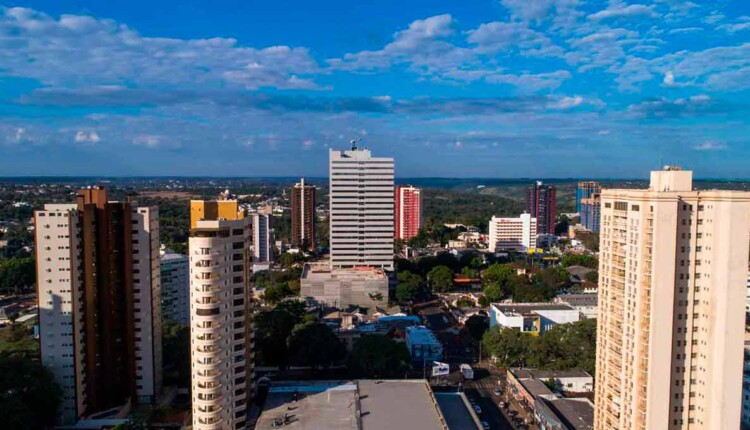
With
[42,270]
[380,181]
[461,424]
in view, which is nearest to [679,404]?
[461,424]

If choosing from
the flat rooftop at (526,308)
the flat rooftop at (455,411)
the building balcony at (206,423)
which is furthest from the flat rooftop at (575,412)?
the building balcony at (206,423)

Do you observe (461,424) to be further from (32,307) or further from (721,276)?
(32,307)

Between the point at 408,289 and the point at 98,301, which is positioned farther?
the point at 408,289

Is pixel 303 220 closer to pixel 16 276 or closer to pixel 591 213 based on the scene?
pixel 16 276

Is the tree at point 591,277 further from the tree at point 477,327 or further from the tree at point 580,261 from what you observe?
the tree at point 477,327

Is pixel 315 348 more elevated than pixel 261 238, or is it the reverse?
pixel 261 238

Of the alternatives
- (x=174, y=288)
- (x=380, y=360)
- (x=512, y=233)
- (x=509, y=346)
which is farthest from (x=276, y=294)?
(x=512, y=233)
